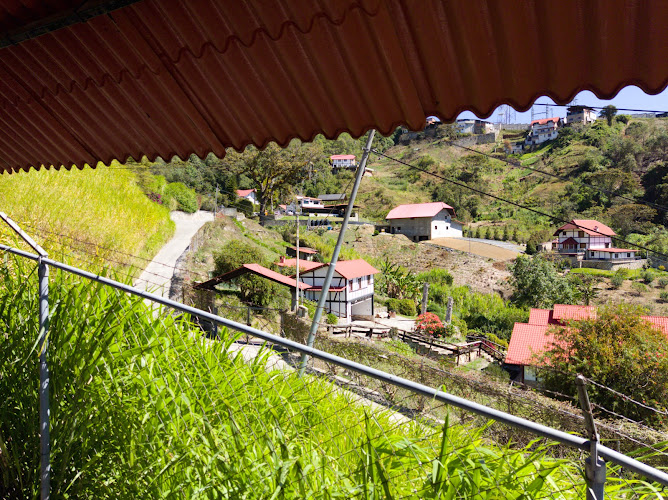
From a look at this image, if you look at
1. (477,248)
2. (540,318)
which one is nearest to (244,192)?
(477,248)

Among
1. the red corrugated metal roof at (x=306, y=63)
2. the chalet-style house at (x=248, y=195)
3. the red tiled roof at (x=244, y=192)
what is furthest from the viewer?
the red tiled roof at (x=244, y=192)

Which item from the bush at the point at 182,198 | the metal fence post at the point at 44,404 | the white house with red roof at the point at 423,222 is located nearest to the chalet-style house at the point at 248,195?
the white house with red roof at the point at 423,222

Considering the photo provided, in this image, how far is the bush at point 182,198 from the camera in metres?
29.2

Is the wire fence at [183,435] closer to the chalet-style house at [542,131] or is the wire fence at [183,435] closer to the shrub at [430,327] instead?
the shrub at [430,327]

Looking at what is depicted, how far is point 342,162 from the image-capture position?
75375 mm

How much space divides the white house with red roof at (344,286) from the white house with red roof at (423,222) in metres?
22.9

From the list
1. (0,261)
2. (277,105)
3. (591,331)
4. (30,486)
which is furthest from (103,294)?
(591,331)

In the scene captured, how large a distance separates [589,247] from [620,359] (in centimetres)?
3871

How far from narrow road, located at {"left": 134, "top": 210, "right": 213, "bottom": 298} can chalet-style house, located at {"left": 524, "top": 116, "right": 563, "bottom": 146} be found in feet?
245

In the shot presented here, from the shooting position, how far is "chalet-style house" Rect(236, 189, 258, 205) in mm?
46344

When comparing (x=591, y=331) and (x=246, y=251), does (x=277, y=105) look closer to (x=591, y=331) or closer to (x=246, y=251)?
(x=591, y=331)

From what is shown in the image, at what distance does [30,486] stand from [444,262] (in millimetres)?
41800

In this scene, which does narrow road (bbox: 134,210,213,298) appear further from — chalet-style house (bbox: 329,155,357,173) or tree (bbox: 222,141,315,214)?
chalet-style house (bbox: 329,155,357,173)

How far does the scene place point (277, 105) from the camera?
88.0 inches
